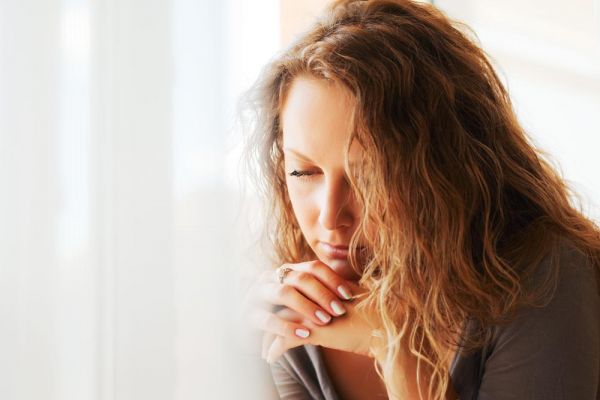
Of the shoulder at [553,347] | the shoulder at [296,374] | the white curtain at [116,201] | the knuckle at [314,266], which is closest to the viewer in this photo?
the white curtain at [116,201]

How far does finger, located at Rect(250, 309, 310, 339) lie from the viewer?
929 millimetres

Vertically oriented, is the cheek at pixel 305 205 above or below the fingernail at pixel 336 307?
above

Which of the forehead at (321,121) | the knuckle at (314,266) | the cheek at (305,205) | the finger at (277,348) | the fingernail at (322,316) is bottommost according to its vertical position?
the finger at (277,348)

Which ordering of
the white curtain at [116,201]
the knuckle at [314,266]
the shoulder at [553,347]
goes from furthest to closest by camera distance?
the knuckle at [314,266] → the shoulder at [553,347] → the white curtain at [116,201]

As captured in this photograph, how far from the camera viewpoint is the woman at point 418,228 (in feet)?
2.87

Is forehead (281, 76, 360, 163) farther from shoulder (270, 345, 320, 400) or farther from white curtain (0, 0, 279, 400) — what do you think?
shoulder (270, 345, 320, 400)

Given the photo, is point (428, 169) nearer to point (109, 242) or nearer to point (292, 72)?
point (292, 72)

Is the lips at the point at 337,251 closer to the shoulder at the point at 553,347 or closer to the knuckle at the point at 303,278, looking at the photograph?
the knuckle at the point at 303,278

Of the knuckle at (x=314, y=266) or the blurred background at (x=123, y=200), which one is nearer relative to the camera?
the blurred background at (x=123, y=200)

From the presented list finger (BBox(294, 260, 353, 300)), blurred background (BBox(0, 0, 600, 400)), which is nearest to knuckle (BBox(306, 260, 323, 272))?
finger (BBox(294, 260, 353, 300))

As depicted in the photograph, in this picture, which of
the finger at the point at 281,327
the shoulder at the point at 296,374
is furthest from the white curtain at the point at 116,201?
the shoulder at the point at 296,374

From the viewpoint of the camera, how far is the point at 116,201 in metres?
0.61

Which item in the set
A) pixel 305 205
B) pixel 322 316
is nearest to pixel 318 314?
pixel 322 316

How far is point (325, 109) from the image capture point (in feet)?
2.92
